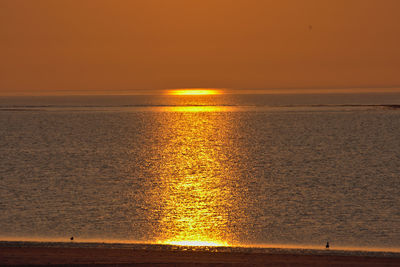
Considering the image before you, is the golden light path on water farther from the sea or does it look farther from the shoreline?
the shoreline

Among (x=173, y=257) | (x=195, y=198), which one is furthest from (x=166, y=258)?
(x=195, y=198)

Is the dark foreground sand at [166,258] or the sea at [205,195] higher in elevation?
the sea at [205,195]

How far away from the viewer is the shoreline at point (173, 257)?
49.2 feet

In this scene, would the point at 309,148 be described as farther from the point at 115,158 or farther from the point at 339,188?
the point at 339,188

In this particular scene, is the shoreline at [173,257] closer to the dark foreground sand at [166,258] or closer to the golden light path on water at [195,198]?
the dark foreground sand at [166,258]

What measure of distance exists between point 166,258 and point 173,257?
0.21 metres

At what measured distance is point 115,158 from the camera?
66062 millimetres

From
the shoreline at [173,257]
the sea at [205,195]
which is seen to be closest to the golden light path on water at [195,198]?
the sea at [205,195]

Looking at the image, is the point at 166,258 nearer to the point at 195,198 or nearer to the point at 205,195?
the point at 195,198

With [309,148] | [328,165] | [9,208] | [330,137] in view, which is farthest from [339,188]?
[330,137]

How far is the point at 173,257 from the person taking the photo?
15.6 meters

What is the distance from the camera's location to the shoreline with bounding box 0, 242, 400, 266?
49.2 feet

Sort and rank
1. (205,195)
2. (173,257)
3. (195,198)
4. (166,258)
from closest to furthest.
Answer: (166,258)
(173,257)
(195,198)
(205,195)

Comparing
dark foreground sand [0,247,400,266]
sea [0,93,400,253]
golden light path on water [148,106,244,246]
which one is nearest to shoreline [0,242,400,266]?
dark foreground sand [0,247,400,266]
